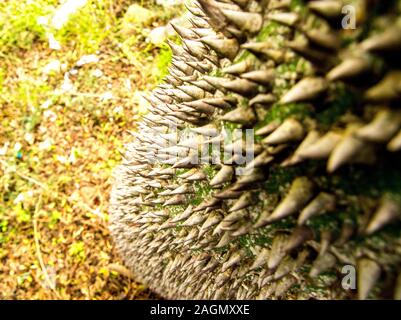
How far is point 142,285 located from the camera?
2.45m

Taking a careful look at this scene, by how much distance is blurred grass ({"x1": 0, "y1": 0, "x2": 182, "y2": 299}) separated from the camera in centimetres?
252

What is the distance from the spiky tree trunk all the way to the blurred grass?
4.94 feet

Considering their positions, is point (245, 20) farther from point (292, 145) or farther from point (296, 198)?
point (296, 198)

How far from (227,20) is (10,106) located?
8.43ft

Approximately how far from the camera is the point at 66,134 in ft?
9.45

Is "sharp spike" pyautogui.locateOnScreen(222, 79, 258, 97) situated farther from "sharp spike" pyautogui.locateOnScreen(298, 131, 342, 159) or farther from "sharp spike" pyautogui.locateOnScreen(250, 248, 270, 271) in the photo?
"sharp spike" pyautogui.locateOnScreen(250, 248, 270, 271)

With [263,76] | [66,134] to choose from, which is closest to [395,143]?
[263,76]

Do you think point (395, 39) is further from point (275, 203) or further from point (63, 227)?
point (63, 227)

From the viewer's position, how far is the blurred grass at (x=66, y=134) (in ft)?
8.28

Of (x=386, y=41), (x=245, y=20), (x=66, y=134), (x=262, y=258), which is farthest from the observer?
A: (x=66, y=134)

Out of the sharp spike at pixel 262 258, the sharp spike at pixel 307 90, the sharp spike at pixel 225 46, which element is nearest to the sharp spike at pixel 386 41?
the sharp spike at pixel 307 90

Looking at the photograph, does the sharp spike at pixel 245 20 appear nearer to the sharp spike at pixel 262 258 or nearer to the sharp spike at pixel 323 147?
the sharp spike at pixel 323 147

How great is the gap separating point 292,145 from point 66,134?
2407 millimetres

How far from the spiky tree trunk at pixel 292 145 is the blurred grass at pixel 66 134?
1.51 meters
